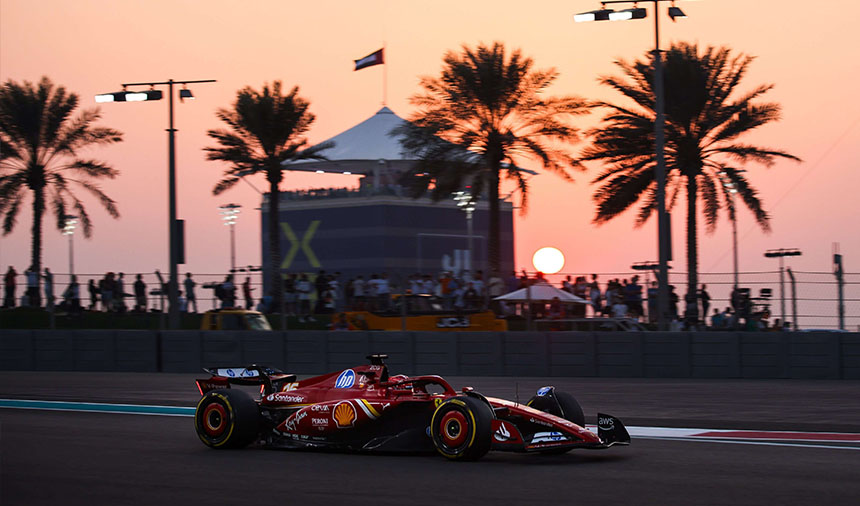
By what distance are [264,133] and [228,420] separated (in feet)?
90.2

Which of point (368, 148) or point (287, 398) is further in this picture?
point (368, 148)

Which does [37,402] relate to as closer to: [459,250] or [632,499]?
[632,499]

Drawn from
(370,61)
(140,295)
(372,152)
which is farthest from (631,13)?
(372,152)

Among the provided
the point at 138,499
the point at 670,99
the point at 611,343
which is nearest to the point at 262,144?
the point at 670,99

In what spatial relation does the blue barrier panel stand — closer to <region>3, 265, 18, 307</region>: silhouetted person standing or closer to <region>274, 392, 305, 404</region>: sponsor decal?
<region>3, 265, 18, 307</region>: silhouetted person standing

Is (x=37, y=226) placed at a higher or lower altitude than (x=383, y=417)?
higher

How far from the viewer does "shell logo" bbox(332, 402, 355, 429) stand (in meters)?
9.24

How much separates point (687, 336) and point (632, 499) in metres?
12.6

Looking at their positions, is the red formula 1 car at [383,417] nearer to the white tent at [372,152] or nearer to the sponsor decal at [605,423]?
the sponsor decal at [605,423]

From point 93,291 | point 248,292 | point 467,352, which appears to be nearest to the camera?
point 467,352

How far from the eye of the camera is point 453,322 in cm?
2202

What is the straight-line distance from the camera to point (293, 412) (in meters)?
9.66

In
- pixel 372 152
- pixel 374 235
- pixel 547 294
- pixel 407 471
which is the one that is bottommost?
pixel 407 471

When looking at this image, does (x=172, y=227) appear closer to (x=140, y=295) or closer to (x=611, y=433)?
(x=140, y=295)
